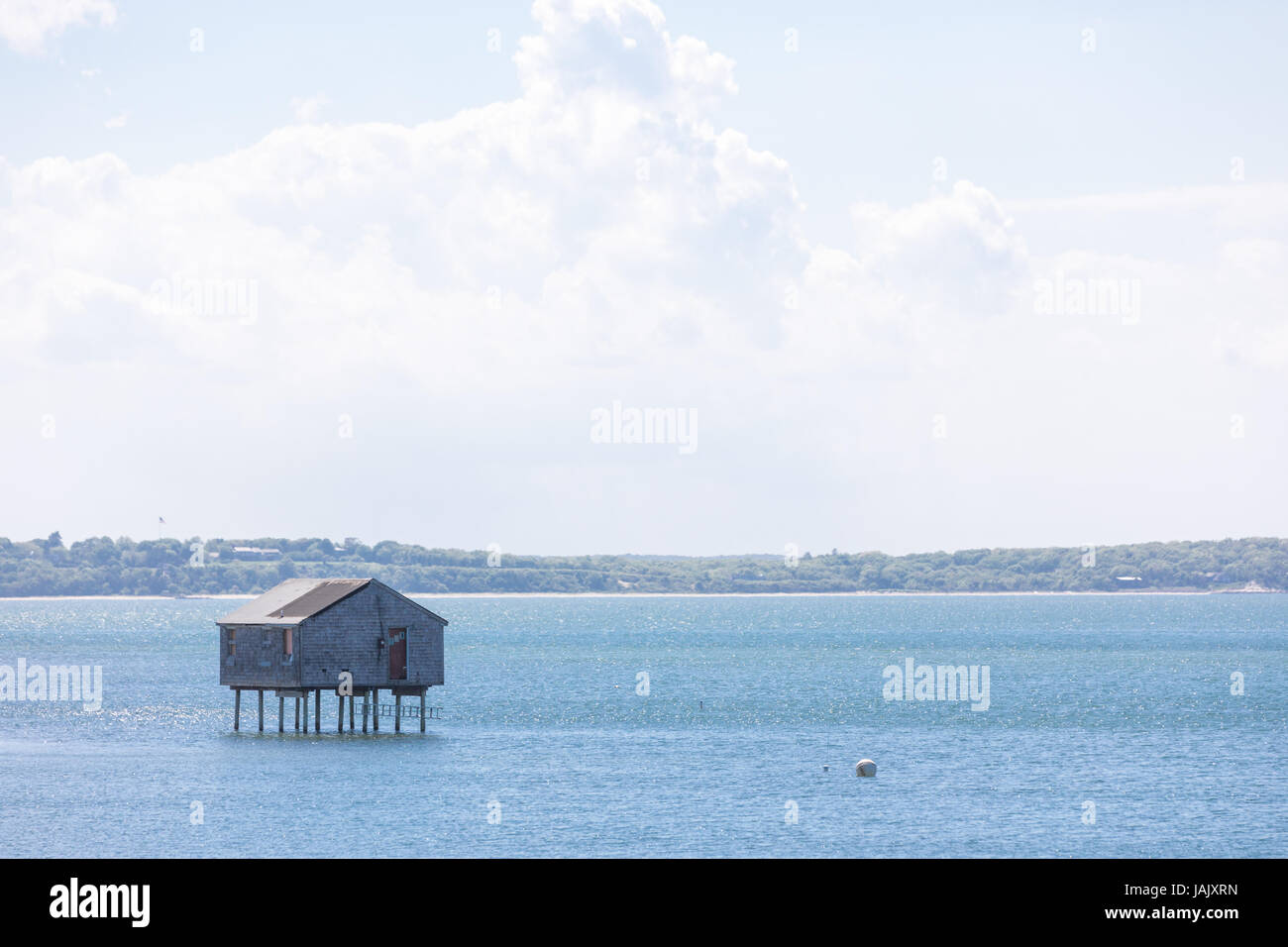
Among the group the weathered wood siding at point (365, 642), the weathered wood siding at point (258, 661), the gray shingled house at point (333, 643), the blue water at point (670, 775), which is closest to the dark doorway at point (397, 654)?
the gray shingled house at point (333, 643)

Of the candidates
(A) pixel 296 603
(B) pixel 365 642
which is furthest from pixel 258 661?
(B) pixel 365 642

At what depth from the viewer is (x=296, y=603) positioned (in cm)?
7069

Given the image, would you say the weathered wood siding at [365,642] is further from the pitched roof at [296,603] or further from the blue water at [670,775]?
the blue water at [670,775]

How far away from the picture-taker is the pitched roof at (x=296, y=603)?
227ft

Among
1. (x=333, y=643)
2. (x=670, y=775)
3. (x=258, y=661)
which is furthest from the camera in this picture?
(x=258, y=661)

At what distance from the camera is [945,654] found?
543 feet

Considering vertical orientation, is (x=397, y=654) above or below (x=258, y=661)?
above

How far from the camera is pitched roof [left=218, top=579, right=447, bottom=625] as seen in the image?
2726 inches

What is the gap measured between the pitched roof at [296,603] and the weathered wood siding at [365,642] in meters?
0.43

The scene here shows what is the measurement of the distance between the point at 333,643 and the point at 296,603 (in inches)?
119

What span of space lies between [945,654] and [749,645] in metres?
32.5

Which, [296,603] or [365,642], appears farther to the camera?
[296,603]

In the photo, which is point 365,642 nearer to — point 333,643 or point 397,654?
point 333,643
